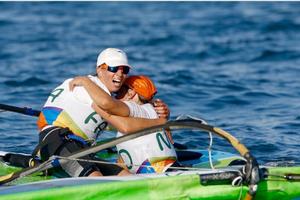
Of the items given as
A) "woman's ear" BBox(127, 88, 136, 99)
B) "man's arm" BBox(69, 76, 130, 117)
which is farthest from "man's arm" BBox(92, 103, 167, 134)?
"woman's ear" BBox(127, 88, 136, 99)

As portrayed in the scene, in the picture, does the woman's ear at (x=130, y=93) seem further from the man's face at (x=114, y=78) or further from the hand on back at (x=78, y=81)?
the hand on back at (x=78, y=81)

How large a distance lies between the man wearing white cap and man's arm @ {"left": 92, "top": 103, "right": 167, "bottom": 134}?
0.34 feet

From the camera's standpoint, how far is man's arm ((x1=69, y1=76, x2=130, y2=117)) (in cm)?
813

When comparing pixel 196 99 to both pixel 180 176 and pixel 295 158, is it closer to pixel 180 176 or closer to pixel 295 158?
pixel 295 158

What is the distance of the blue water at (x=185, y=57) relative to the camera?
13.2m

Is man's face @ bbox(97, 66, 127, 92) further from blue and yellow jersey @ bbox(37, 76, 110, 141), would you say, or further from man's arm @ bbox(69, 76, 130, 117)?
man's arm @ bbox(69, 76, 130, 117)

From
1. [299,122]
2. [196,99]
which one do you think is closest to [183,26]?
[196,99]

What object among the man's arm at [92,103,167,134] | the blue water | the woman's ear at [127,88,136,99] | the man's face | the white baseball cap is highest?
the white baseball cap

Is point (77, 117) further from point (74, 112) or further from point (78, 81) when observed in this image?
point (78, 81)

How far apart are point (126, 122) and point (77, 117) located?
59cm

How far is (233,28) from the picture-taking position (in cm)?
2538

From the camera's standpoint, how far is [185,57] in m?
21.3

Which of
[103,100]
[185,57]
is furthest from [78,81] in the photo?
[185,57]

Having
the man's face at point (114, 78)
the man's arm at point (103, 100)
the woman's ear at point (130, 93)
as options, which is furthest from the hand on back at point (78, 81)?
the woman's ear at point (130, 93)
